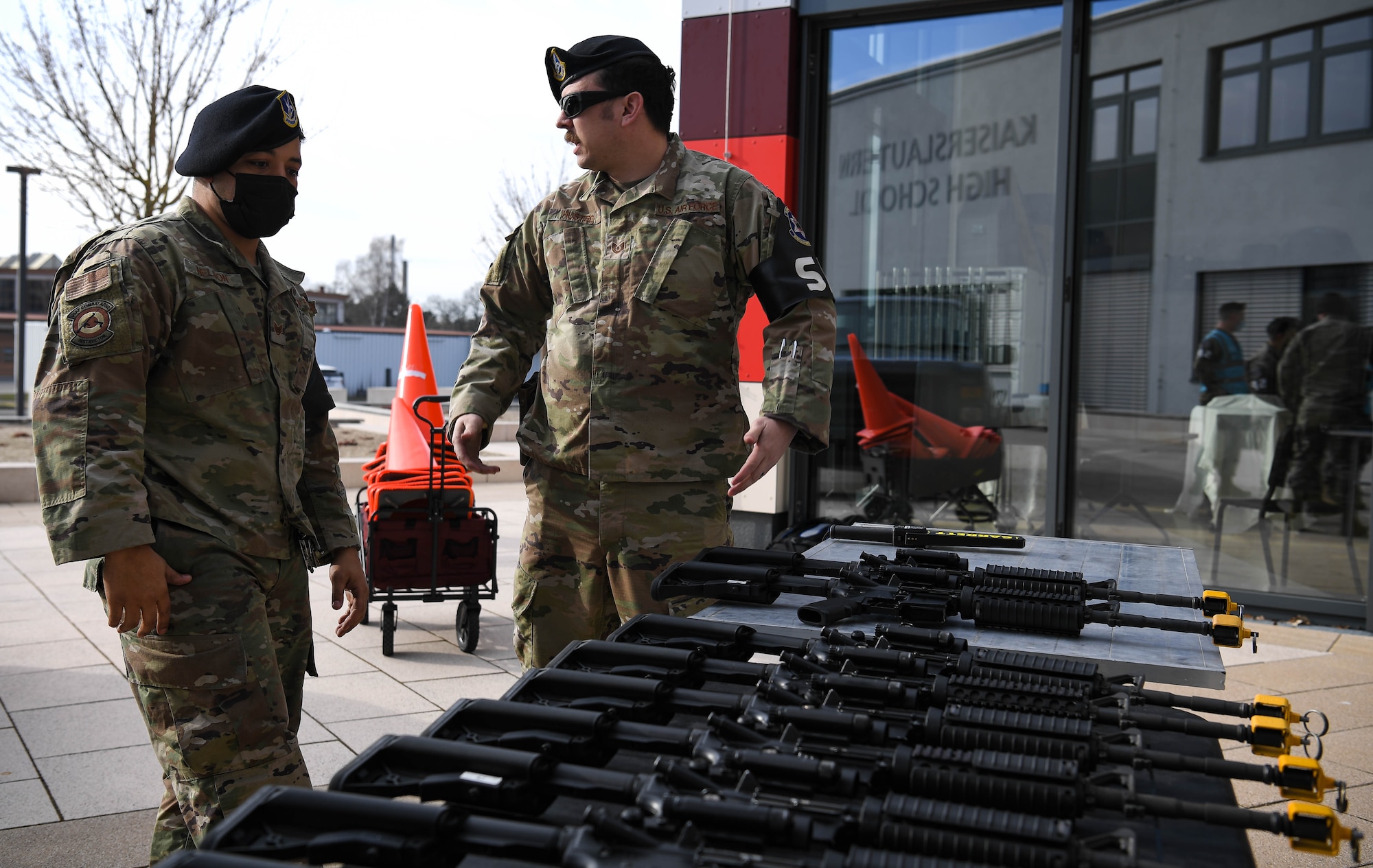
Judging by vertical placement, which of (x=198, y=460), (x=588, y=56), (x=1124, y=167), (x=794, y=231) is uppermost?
(x=1124, y=167)

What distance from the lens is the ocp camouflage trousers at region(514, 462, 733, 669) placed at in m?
2.53

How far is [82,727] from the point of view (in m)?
4.02

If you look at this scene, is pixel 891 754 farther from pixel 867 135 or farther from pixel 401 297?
pixel 401 297

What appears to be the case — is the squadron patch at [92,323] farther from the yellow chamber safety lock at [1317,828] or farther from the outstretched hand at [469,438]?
the yellow chamber safety lock at [1317,828]

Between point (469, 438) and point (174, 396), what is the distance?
2.13 feet

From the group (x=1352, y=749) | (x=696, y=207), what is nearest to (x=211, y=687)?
(x=696, y=207)

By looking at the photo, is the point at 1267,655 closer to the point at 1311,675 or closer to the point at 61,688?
the point at 1311,675

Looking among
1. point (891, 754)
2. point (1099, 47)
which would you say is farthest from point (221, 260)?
point (1099, 47)

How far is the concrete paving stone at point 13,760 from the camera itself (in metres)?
3.55

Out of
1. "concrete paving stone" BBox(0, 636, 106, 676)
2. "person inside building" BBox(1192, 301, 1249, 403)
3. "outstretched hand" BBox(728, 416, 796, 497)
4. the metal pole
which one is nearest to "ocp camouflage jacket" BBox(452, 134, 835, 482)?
"outstretched hand" BBox(728, 416, 796, 497)

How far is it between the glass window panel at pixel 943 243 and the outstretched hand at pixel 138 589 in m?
5.16

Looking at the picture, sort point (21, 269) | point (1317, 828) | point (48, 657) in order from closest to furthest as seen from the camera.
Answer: point (1317, 828), point (48, 657), point (21, 269)

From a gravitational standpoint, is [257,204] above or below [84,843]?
above

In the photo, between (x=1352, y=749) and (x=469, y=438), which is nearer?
(x=469, y=438)
